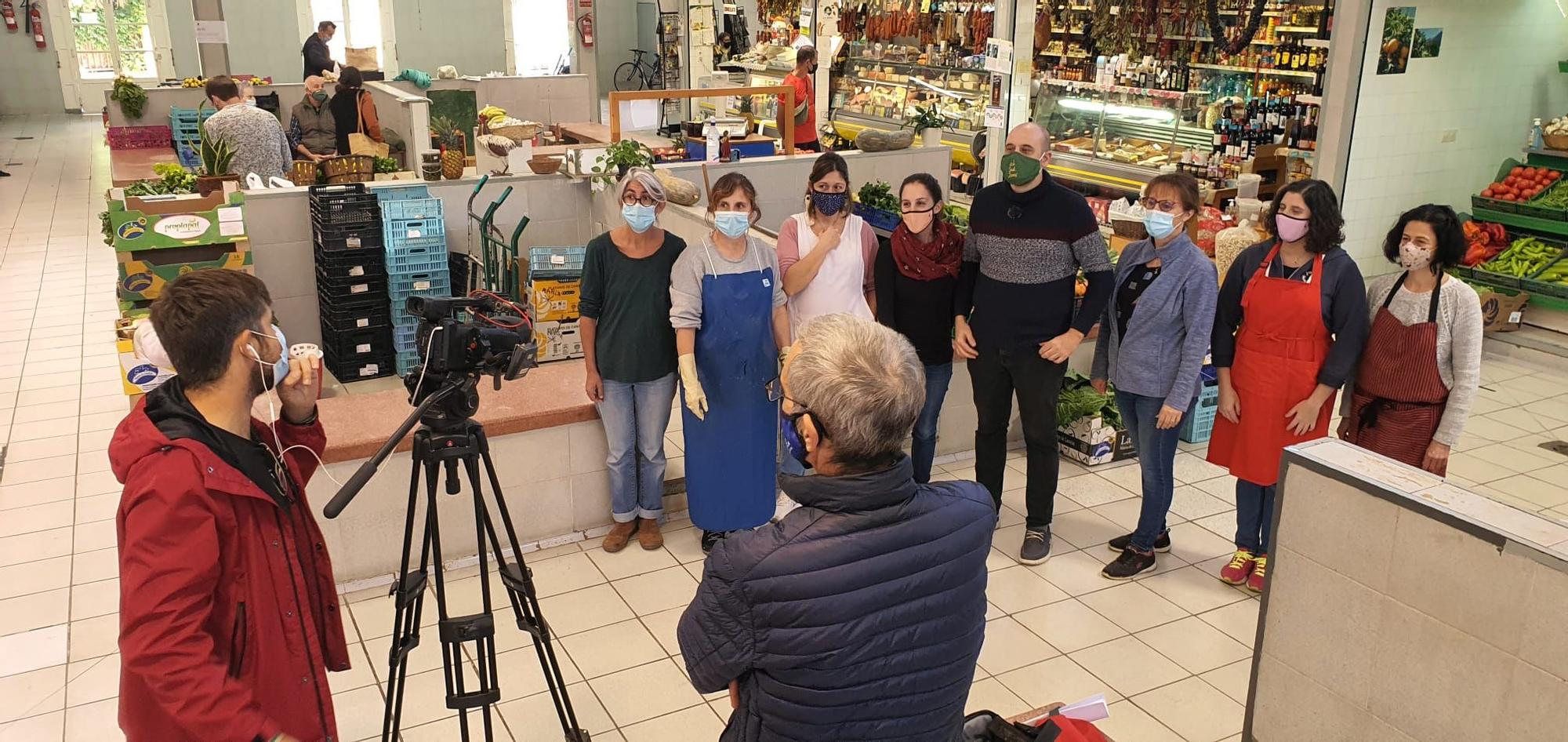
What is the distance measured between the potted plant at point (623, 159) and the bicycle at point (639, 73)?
15.3 metres

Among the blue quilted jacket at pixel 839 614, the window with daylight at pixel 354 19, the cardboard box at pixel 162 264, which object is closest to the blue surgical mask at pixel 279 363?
the blue quilted jacket at pixel 839 614

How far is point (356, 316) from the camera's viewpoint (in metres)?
6.70

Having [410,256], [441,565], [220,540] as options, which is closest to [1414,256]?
[441,565]

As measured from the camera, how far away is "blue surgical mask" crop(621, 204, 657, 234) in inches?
167

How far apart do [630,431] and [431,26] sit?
1882cm

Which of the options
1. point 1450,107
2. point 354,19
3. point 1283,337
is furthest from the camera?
point 354,19

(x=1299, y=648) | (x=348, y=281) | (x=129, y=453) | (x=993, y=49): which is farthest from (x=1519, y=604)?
(x=993, y=49)

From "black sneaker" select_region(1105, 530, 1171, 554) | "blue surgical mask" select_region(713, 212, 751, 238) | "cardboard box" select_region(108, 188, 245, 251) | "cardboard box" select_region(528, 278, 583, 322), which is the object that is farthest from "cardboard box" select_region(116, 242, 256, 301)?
"black sneaker" select_region(1105, 530, 1171, 554)

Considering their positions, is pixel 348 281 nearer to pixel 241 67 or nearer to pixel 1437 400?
pixel 1437 400

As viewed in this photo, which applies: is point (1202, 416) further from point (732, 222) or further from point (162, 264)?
point (162, 264)

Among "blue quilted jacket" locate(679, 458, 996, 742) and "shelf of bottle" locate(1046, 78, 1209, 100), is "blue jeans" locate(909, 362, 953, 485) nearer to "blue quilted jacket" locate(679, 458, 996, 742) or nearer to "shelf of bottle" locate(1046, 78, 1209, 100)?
"blue quilted jacket" locate(679, 458, 996, 742)

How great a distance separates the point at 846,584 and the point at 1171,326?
2.84 metres

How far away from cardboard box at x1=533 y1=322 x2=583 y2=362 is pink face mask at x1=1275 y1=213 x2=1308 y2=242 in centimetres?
399

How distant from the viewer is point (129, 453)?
2123 mm
